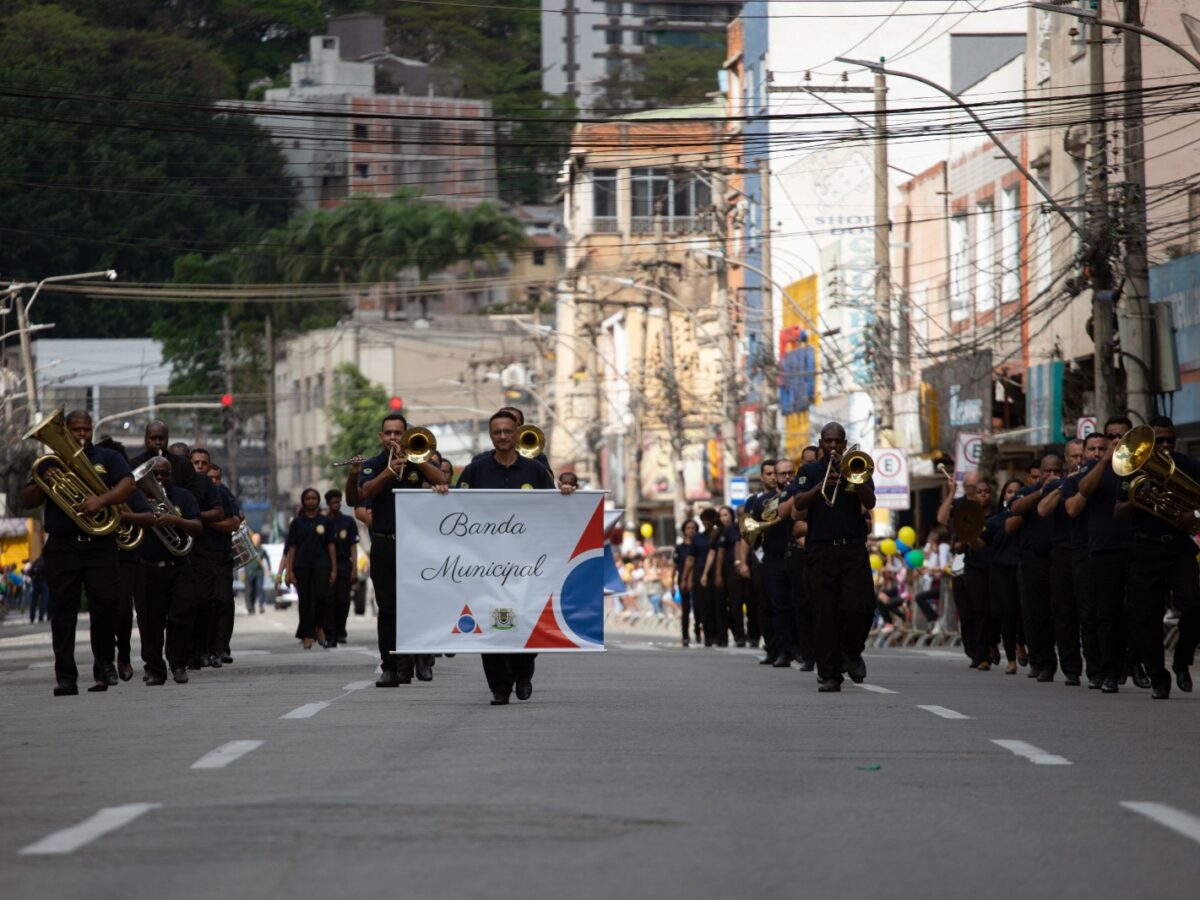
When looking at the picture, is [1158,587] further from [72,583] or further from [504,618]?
[72,583]

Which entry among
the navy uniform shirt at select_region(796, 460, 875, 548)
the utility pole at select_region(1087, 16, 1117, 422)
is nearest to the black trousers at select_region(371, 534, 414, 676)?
the navy uniform shirt at select_region(796, 460, 875, 548)

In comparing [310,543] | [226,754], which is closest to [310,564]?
[310,543]

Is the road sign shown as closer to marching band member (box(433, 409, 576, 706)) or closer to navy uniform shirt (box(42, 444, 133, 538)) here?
navy uniform shirt (box(42, 444, 133, 538))

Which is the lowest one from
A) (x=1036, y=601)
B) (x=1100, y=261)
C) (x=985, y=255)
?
(x=1036, y=601)

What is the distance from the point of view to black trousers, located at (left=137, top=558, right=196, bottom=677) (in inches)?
821

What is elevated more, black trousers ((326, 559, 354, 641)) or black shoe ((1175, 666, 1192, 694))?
black trousers ((326, 559, 354, 641))

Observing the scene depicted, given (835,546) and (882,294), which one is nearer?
(835,546)

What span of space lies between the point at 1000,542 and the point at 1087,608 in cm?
345

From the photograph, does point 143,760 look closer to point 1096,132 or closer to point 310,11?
point 1096,132

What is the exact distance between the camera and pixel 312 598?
30.0 meters

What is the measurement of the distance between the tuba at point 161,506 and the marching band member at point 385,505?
2.15m

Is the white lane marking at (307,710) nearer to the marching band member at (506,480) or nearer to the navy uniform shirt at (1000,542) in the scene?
the marching band member at (506,480)

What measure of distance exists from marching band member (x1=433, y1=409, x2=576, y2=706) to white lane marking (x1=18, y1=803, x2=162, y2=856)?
665cm

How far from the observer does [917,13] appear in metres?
67.4
